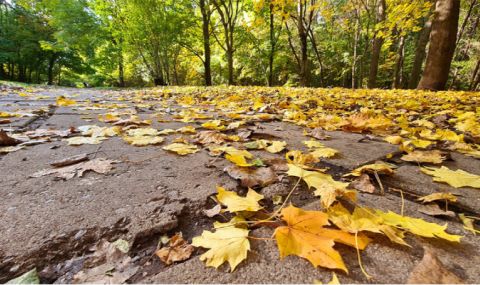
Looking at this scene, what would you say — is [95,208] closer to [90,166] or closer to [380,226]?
[90,166]

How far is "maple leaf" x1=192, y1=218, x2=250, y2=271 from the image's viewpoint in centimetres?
60

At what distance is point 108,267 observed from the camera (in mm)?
604

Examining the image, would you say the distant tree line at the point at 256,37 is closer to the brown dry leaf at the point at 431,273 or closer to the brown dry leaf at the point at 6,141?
the brown dry leaf at the point at 431,273

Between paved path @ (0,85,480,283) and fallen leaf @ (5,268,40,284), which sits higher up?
paved path @ (0,85,480,283)

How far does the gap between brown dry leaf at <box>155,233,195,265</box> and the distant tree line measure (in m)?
6.62

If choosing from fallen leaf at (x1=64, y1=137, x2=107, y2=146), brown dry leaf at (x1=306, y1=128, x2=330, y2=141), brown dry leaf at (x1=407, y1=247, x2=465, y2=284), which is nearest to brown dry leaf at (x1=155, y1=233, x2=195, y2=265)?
brown dry leaf at (x1=407, y1=247, x2=465, y2=284)

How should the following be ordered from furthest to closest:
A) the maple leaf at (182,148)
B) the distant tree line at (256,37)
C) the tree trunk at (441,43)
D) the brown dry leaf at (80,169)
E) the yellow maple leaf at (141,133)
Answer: the distant tree line at (256,37), the tree trunk at (441,43), the yellow maple leaf at (141,133), the maple leaf at (182,148), the brown dry leaf at (80,169)

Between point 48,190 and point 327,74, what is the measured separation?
70.8 ft

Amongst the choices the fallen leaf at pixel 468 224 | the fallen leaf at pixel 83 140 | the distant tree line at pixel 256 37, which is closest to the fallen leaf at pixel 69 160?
the fallen leaf at pixel 83 140

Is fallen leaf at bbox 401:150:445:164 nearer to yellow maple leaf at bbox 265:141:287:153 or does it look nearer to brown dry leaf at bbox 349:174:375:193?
brown dry leaf at bbox 349:174:375:193

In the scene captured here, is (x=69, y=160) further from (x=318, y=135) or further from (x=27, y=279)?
(x=318, y=135)

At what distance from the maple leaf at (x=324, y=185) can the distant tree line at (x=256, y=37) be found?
604cm

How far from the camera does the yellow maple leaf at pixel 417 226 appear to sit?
0.67 meters

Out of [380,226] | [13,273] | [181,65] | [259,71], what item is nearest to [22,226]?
[13,273]
